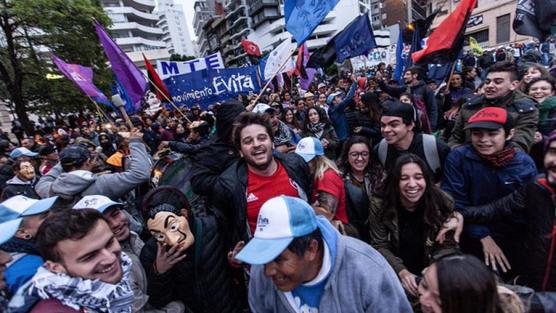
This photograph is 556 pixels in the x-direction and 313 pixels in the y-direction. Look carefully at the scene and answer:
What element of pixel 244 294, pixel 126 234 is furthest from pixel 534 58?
pixel 126 234

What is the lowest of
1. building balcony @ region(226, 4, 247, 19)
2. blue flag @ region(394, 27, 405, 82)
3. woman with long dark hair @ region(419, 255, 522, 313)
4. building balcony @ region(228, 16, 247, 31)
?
woman with long dark hair @ region(419, 255, 522, 313)

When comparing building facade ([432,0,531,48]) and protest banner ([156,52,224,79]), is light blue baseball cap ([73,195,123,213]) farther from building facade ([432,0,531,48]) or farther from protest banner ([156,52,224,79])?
building facade ([432,0,531,48])

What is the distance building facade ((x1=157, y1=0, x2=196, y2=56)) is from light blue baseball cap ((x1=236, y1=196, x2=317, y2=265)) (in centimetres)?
14202

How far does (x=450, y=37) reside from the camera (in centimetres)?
504

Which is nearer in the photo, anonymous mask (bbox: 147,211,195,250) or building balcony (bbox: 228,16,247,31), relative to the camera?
anonymous mask (bbox: 147,211,195,250)

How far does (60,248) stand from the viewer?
1453 mm

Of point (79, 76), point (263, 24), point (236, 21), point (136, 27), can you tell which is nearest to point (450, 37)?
point (79, 76)

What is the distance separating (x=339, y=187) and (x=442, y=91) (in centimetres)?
497

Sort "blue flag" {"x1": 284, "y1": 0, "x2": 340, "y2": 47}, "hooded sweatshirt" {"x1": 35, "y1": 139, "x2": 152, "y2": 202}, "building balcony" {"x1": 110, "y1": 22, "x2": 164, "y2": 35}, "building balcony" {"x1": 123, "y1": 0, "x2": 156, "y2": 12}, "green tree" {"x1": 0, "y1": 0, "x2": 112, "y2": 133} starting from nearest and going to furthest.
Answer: "hooded sweatshirt" {"x1": 35, "y1": 139, "x2": 152, "y2": 202}, "blue flag" {"x1": 284, "y1": 0, "x2": 340, "y2": 47}, "green tree" {"x1": 0, "y1": 0, "x2": 112, "y2": 133}, "building balcony" {"x1": 110, "y1": 22, "x2": 164, "y2": 35}, "building balcony" {"x1": 123, "y1": 0, "x2": 156, "y2": 12}

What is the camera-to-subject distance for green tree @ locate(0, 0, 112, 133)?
1404 centimetres

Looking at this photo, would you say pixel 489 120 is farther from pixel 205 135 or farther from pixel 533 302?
pixel 205 135

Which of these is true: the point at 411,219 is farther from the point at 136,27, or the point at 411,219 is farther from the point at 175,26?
the point at 175,26

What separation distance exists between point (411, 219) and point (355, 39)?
6378mm

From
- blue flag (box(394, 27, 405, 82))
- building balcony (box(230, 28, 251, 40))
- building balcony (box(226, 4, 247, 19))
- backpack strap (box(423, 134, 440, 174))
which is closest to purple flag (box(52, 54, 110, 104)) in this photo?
backpack strap (box(423, 134, 440, 174))
